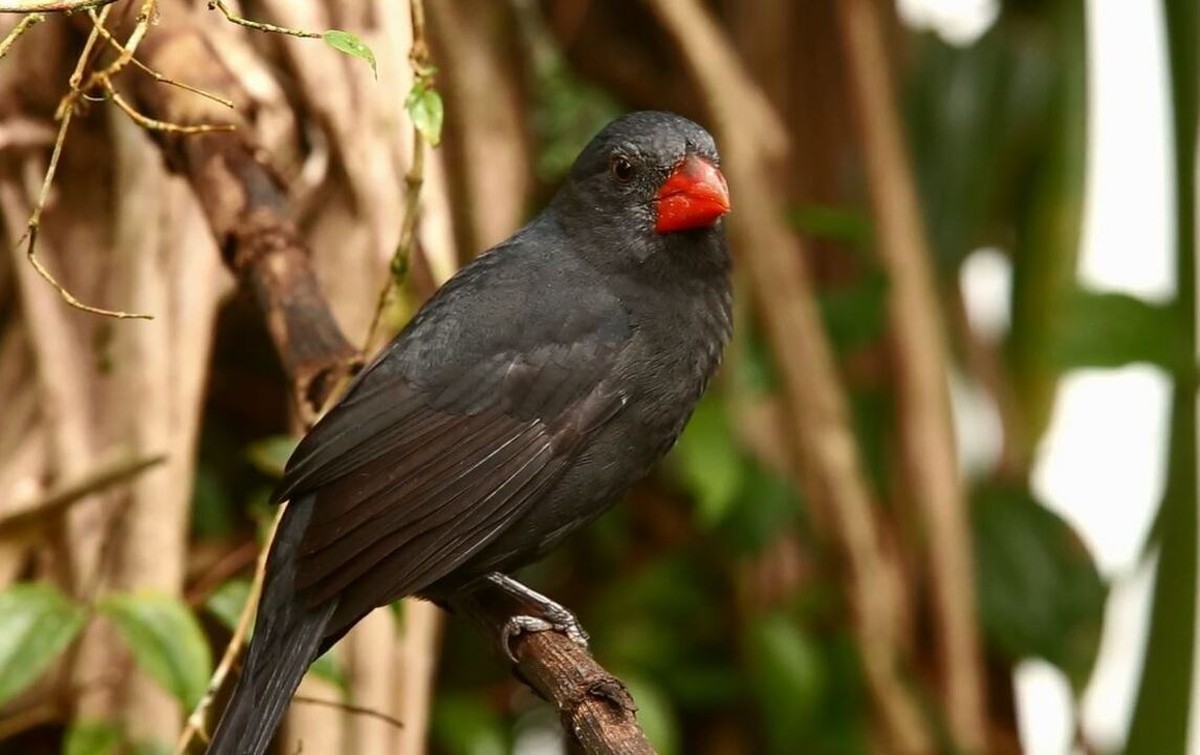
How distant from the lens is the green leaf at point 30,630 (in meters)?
2.18

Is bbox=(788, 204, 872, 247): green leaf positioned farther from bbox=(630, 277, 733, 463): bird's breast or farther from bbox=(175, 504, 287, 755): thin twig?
bbox=(175, 504, 287, 755): thin twig

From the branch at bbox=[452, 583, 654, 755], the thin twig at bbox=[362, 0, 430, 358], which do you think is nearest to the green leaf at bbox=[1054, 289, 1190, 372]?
the branch at bbox=[452, 583, 654, 755]

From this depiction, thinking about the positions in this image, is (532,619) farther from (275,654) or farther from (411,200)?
(411,200)

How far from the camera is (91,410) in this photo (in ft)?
9.61

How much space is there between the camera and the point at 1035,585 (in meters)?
3.86

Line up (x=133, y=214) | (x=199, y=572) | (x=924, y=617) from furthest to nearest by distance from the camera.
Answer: (x=924, y=617) → (x=199, y=572) → (x=133, y=214)

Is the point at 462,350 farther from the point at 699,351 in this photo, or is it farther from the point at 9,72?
the point at 9,72

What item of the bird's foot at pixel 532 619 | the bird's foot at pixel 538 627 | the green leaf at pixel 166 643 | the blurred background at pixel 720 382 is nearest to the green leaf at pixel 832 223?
the blurred background at pixel 720 382

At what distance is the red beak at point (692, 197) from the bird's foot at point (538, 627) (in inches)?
26.2

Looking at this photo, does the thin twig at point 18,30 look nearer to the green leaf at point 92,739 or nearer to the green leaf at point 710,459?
the green leaf at point 92,739

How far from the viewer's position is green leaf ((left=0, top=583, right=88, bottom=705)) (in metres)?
2.18

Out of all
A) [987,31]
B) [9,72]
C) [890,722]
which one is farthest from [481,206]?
[987,31]

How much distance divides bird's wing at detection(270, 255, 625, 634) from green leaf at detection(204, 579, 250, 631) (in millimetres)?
116

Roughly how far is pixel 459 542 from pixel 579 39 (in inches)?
81.1
